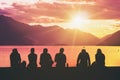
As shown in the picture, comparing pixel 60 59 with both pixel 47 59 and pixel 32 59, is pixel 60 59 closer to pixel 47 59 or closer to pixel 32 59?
pixel 47 59

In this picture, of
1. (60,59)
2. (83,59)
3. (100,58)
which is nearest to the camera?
(100,58)

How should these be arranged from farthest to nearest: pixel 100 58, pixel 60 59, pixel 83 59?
1. pixel 83 59
2. pixel 60 59
3. pixel 100 58

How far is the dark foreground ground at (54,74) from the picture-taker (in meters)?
18.3

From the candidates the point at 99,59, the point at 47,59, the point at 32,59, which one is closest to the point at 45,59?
the point at 47,59

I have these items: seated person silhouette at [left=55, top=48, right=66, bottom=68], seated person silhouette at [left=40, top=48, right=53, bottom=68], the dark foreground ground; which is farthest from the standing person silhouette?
seated person silhouette at [left=40, top=48, right=53, bottom=68]

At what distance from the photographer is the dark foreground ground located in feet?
60.0

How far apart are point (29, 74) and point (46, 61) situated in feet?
3.18

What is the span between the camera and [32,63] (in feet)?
60.6

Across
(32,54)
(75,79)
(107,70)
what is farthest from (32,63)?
(107,70)

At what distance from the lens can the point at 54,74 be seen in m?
18.4

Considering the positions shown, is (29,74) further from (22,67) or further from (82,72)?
(82,72)

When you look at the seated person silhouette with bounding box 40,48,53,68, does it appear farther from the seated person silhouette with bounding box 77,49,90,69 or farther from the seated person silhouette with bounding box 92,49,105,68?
the seated person silhouette with bounding box 92,49,105,68

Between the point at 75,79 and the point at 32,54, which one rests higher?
the point at 32,54

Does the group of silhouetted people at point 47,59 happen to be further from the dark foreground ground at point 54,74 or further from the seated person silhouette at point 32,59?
the dark foreground ground at point 54,74
